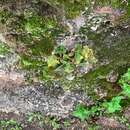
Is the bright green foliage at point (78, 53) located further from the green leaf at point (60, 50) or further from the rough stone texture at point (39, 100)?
the rough stone texture at point (39, 100)

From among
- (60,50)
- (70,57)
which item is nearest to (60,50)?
(60,50)

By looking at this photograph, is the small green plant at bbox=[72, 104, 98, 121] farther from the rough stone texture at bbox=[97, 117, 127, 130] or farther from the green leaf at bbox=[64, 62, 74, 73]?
the green leaf at bbox=[64, 62, 74, 73]

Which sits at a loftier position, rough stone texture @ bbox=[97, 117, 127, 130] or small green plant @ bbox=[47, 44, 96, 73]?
small green plant @ bbox=[47, 44, 96, 73]

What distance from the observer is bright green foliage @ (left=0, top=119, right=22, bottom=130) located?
703 cm

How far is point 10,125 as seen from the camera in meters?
7.06

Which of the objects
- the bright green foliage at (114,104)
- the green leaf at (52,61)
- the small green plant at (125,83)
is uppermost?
the green leaf at (52,61)

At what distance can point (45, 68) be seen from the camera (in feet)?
18.9

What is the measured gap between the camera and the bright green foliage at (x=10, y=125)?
7030 millimetres

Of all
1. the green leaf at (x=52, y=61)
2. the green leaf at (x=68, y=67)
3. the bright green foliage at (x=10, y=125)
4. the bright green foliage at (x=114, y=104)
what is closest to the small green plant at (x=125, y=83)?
the bright green foliage at (x=114, y=104)

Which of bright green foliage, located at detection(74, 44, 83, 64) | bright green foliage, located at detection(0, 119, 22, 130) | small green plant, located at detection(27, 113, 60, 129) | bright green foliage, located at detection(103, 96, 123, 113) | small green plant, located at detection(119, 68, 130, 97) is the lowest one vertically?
bright green foliage, located at detection(0, 119, 22, 130)

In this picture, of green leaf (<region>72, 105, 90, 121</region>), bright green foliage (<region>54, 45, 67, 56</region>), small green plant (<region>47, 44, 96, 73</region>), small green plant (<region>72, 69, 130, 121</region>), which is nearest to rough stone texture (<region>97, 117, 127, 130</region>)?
small green plant (<region>72, 69, 130, 121</region>)

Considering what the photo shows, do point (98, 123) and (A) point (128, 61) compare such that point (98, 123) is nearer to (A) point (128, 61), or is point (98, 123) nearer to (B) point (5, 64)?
(A) point (128, 61)

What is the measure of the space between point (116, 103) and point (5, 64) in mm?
1970

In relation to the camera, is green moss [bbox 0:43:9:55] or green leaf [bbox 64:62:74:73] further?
green moss [bbox 0:43:9:55]
